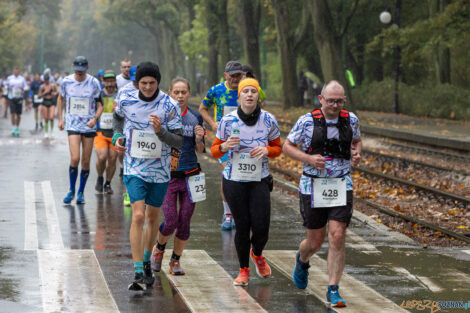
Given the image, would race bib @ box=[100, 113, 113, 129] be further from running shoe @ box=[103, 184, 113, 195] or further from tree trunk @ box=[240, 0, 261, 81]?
tree trunk @ box=[240, 0, 261, 81]

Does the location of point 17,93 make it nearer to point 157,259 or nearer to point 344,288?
point 157,259

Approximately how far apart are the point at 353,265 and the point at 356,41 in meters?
44.9

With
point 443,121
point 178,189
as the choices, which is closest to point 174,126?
point 178,189

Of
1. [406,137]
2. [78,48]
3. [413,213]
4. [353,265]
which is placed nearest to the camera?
[353,265]

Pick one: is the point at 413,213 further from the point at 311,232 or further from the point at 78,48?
the point at 78,48

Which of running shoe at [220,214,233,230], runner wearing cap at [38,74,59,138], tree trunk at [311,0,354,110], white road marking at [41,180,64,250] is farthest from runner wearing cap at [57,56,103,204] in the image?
tree trunk at [311,0,354,110]

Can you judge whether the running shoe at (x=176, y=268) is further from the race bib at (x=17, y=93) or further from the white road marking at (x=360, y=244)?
the race bib at (x=17, y=93)

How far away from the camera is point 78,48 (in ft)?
523

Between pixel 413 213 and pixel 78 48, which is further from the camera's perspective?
pixel 78 48

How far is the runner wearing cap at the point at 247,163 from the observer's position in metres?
8.59

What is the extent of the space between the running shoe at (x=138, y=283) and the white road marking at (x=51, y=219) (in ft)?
7.12

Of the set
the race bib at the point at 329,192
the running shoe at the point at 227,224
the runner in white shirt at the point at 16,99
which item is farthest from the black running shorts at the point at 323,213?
the runner in white shirt at the point at 16,99

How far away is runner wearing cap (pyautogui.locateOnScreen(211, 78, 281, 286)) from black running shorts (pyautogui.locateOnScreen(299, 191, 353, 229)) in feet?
1.82

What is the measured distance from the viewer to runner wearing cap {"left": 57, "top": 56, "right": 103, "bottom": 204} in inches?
546
